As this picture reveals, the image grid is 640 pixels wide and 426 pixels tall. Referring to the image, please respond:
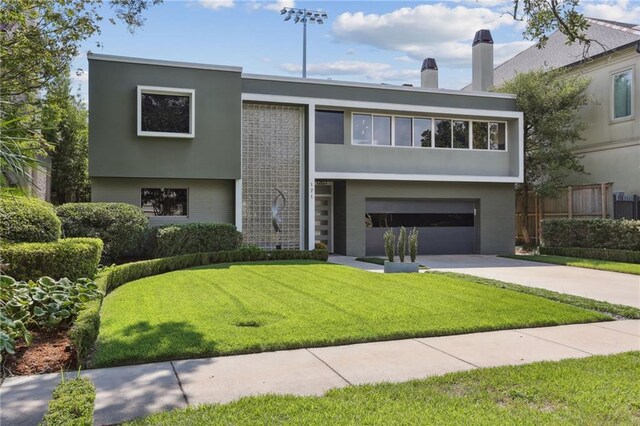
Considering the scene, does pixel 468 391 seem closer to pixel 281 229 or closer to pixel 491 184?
pixel 281 229

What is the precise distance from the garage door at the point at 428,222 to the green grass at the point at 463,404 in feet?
47.0

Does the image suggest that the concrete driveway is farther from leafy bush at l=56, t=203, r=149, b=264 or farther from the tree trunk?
leafy bush at l=56, t=203, r=149, b=264

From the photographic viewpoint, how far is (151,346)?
17.8 ft

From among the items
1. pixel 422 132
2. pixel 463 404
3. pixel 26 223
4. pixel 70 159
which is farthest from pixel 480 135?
pixel 70 159

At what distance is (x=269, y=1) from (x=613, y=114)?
16.3 metres

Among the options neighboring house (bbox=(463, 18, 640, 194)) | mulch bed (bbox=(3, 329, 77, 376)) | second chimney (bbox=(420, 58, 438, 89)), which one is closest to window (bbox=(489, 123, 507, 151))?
neighboring house (bbox=(463, 18, 640, 194))

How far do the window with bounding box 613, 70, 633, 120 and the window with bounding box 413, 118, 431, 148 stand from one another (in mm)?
8134

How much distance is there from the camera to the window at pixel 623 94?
1997 centimetres

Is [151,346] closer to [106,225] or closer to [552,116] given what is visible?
[106,225]

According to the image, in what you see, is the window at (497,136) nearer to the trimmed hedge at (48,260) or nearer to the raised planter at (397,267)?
the raised planter at (397,267)

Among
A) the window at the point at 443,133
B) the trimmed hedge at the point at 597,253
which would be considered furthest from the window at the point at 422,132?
the trimmed hedge at the point at 597,253

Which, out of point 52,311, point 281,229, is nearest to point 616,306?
point 52,311

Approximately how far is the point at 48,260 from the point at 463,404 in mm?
5792

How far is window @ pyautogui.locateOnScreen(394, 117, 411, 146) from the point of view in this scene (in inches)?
746
